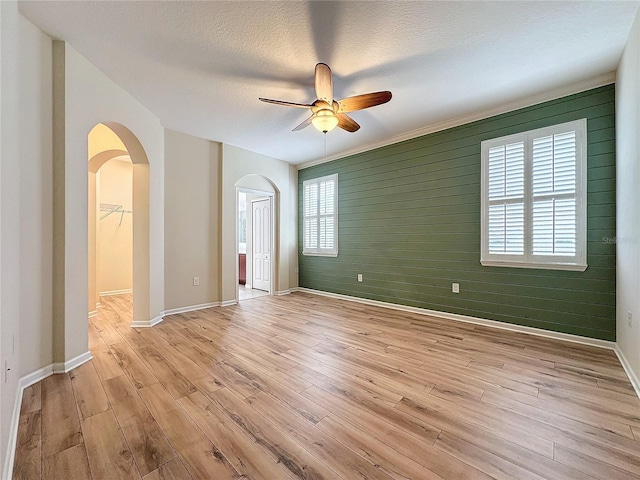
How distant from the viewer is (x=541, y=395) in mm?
1953

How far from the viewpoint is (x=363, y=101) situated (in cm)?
261

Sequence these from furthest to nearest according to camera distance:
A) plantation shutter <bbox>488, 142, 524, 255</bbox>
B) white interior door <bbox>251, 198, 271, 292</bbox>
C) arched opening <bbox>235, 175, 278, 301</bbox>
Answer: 1. white interior door <bbox>251, 198, 271, 292</bbox>
2. arched opening <bbox>235, 175, 278, 301</bbox>
3. plantation shutter <bbox>488, 142, 524, 255</bbox>

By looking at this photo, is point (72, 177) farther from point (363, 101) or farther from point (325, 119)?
point (363, 101)

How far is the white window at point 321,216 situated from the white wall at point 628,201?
370cm

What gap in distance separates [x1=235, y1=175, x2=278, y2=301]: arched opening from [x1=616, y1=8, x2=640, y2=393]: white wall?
15.7ft

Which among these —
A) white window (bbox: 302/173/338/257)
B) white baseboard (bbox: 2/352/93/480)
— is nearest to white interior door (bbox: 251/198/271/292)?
white window (bbox: 302/173/338/257)

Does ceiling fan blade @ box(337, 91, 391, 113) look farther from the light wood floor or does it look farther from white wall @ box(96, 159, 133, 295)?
white wall @ box(96, 159, 133, 295)

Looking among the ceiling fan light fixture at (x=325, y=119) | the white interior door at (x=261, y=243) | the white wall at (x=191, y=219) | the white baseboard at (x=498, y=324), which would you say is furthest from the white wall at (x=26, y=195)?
the white baseboard at (x=498, y=324)

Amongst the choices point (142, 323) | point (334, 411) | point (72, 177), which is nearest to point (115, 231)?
point (142, 323)

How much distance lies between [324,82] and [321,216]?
11.0ft

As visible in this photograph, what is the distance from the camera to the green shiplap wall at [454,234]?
2803mm

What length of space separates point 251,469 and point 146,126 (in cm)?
379

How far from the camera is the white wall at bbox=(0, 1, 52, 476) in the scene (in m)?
1.55

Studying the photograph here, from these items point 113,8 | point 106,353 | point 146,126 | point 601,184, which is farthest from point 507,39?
point 106,353
